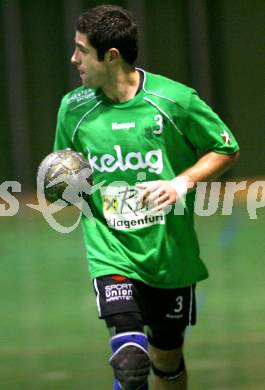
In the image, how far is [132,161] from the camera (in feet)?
17.3

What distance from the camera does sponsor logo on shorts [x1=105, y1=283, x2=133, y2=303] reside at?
517 centimetres

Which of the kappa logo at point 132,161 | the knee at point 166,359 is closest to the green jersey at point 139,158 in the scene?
the kappa logo at point 132,161

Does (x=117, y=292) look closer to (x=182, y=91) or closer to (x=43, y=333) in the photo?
(x=182, y=91)

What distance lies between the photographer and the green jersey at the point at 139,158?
5.27m

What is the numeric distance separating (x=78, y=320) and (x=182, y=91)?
9.80ft

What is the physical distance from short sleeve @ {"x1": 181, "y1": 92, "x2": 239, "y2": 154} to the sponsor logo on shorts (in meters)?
0.74

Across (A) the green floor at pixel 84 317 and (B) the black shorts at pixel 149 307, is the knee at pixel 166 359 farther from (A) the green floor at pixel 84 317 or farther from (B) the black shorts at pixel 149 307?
(A) the green floor at pixel 84 317

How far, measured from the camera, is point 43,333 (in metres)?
7.53

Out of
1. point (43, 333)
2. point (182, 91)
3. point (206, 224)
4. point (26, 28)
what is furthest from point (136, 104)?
point (26, 28)

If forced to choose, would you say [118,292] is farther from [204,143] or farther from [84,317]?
[84,317]

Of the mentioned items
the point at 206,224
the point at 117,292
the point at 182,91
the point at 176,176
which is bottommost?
the point at 206,224

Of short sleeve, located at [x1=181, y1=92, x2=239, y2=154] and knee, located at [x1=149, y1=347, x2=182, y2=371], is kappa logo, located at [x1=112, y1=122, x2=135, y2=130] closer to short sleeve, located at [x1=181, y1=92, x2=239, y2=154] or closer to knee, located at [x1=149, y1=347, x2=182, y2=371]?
short sleeve, located at [x1=181, y1=92, x2=239, y2=154]

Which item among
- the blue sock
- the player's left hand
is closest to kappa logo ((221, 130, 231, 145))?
the player's left hand

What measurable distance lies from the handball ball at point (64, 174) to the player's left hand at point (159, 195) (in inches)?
12.8
